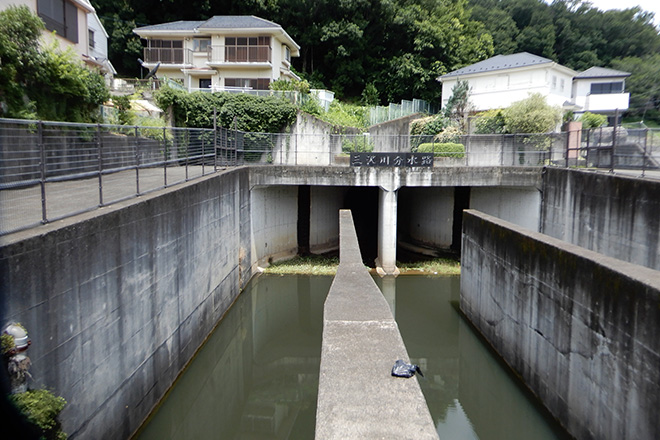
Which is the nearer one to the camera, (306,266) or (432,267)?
(306,266)

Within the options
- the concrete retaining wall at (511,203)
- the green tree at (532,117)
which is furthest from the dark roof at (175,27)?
the concrete retaining wall at (511,203)

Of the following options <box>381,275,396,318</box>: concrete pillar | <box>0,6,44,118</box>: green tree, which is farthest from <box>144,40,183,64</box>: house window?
<box>381,275,396,318</box>: concrete pillar

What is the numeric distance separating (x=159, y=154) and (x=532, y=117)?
64.4ft

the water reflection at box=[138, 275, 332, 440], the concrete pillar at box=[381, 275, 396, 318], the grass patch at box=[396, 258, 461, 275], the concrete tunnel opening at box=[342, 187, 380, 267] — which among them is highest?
the concrete tunnel opening at box=[342, 187, 380, 267]

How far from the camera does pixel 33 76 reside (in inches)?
473

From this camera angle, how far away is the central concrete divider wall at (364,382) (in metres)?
3.31

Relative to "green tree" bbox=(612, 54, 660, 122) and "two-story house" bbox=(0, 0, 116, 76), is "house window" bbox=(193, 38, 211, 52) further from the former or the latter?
"green tree" bbox=(612, 54, 660, 122)

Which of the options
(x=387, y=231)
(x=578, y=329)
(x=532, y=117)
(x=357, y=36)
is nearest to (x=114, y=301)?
(x=578, y=329)

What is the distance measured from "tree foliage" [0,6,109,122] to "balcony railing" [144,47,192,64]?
2243 cm

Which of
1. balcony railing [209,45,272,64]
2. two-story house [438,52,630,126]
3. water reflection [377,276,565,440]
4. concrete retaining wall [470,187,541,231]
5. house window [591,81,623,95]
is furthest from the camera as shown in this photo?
house window [591,81,623,95]

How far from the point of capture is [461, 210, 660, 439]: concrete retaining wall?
223 inches

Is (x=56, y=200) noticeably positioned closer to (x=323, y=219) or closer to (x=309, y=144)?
(x=323, y=219)

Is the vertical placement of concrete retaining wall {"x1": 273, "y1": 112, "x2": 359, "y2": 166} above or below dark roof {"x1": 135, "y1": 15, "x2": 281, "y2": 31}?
below

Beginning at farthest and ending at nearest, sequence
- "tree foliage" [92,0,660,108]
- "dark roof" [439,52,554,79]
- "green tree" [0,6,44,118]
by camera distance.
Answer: "tree foliage" [92,0,660,108], "dark roof" [439,52,554,79], "green tree" [0,6,44,118]
